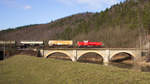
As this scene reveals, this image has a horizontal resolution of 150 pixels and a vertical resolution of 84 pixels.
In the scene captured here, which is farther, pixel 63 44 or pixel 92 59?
pixel 92 59

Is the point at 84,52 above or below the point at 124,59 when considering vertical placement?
above

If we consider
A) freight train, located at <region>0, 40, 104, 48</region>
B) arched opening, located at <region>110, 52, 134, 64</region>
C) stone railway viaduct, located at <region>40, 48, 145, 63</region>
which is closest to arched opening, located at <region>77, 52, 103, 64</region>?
stone railway viaduct, located at <region>40, 48, 145, 63</region>

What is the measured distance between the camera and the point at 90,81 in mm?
11930

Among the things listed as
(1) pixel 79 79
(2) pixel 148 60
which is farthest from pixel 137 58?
(1) pixel 79 79

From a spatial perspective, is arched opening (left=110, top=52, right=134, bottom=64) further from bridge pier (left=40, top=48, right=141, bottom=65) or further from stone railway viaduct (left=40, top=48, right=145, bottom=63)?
bridge pier (left=40, top=48, right=141, bottom=65)

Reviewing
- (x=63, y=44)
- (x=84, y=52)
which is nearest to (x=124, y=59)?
(x=84, y=52)

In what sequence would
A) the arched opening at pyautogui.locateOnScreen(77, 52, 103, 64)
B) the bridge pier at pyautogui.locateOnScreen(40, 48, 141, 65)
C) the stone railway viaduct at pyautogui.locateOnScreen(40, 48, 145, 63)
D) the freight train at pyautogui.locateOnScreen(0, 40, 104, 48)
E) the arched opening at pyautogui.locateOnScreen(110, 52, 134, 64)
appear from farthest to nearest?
the freight train at pyautogui.locateOnScreen(0, 40, 104, 48)
the arched opening at pyautogui.locateOnScreen(77, 52, 103, 64)
the arched opening at pyautogui.locateOnScreen(110, 52, 134, 64)
the bridge pier at pyautogui.locateOnScreen(40, 48, 141, 65)
the stone railway viaduct at pyautogui.locateOnScreen(40, 48, 145, 63)

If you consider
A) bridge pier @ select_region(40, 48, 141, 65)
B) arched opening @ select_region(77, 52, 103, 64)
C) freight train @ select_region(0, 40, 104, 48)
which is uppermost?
freight train @ select_region(0, 40, 104, 48)

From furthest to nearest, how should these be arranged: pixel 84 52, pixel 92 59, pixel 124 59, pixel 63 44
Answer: pixel 92 59 < pixel 63 44 < pixel 124 59 < pixel 84 52

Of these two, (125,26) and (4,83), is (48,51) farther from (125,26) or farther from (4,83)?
(125,26)

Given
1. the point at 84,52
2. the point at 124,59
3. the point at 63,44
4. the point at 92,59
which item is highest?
the point at 63,44

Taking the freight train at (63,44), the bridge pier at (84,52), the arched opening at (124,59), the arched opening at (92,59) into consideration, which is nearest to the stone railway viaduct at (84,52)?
the bridge pier at (84,52)

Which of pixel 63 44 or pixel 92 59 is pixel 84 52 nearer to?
pixel 63 44

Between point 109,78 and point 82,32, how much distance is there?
99213mm
